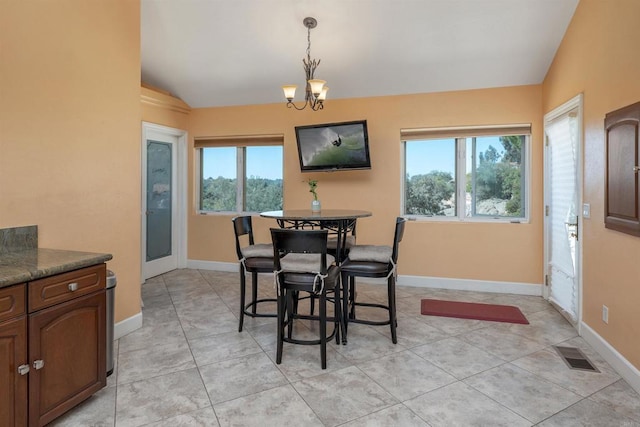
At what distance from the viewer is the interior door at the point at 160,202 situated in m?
4.75

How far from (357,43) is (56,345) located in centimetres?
367

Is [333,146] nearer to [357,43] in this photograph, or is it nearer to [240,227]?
[357,43]

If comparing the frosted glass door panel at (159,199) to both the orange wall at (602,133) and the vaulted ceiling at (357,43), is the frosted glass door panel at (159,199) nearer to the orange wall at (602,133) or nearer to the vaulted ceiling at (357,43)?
the vaulted ceiling at (357,43)

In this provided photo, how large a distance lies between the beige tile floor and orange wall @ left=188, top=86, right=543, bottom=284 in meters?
1.05

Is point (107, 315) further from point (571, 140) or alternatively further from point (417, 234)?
point (571, 140)

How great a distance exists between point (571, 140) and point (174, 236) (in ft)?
16.7

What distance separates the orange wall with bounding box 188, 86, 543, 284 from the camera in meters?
4.13

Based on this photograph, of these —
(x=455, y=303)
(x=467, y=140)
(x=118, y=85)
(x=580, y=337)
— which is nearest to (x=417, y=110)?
(x=467, y=140)

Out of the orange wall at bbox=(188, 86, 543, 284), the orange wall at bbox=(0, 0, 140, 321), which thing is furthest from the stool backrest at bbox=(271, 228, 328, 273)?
the orange wall at bbox=(188, 86, 543, 284)

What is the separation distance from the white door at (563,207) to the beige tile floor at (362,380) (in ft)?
1.32

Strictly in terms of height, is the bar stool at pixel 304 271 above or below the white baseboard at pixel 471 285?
above

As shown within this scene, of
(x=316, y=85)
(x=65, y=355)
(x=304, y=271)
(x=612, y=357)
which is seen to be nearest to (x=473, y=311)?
(x=612, y=357)

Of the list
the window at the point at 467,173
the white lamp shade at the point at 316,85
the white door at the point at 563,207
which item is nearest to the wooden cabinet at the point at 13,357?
the white lamp shade at the point at 316,85

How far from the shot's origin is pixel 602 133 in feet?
8.65
